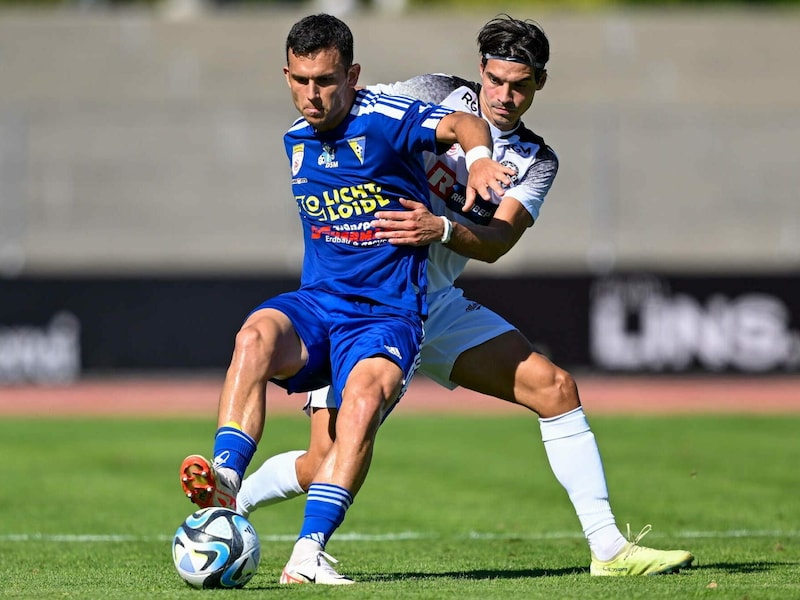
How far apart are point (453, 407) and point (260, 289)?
334cm

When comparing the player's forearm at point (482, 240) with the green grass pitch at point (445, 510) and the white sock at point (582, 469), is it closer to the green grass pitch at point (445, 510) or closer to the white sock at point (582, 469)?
the white sock at point (582, 469)

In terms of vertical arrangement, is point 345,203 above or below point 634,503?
above

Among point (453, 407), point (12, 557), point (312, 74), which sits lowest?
point (453, 407)

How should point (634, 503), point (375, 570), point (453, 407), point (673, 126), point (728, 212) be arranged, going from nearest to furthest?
1. point (375, 570)
2. point (634, 503)
3. point (453, 407)
4. point (673, 126)
5. point (728, 212)

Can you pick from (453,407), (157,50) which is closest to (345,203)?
(453,407)

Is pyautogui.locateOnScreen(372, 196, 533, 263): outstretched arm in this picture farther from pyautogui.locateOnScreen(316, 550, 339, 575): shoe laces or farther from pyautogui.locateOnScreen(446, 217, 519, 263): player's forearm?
pyautogui.locateOnScreen(316, 550, 339, 575): shoe laces

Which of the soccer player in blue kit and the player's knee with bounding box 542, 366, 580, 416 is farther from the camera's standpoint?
the player's knee with bounding box 542, 366, 580, 416

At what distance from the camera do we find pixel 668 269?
20656 millimetres

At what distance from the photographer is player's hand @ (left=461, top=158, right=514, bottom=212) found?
5.99 metres

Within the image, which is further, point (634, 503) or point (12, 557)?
point (634, 503)

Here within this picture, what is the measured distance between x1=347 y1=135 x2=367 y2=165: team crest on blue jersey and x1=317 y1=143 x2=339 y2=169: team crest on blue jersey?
3.8 inches

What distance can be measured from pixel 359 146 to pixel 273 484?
78.4 inches

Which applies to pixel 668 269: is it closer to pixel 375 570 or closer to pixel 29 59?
pixel 375 570

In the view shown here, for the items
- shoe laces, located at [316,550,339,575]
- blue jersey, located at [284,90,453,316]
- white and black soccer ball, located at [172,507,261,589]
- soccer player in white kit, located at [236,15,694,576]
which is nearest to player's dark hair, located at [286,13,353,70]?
blue jersey, located at [284,90,453,316]
